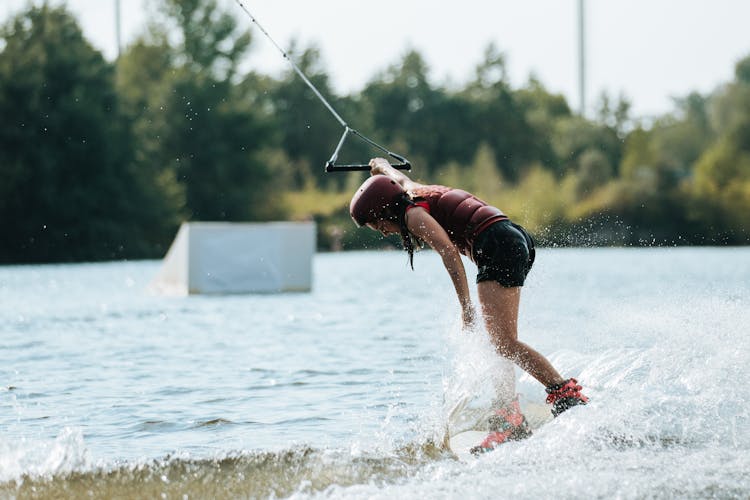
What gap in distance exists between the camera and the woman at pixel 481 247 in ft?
19.6

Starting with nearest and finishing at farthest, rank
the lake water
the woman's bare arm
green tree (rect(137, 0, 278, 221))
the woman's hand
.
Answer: the lake water < the woman's bare arm < the woman's hand < green tree (rect(137, 0, 278, 221))

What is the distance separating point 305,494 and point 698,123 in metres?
99.6

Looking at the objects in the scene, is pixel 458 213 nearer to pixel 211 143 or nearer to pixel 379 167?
pixel 379 167

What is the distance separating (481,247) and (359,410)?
191 centimetres

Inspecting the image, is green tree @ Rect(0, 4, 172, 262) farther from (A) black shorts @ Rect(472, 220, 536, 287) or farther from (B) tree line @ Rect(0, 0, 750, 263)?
(A) black shorts @ Rect(472, 220, 536, 287)

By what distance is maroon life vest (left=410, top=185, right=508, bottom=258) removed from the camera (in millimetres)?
6109

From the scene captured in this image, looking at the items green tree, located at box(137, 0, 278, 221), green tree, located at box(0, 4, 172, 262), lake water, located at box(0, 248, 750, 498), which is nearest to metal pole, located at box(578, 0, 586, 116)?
green tree, located at box(137, 0, 278, 221)

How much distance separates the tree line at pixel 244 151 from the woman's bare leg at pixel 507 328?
3659 centimetres

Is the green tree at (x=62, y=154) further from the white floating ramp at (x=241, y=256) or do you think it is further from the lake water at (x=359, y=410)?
the lake water at (x=359, y=410)

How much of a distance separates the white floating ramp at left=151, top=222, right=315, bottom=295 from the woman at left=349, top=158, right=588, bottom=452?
12628 mm

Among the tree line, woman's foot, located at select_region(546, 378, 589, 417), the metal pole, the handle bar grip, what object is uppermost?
the metal pole

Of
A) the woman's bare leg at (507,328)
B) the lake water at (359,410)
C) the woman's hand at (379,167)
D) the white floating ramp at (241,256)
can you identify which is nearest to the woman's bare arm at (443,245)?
the woman's bare leg at (507,328)

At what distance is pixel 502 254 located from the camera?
605 cm

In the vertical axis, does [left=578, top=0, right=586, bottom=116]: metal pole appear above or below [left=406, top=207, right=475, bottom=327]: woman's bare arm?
above
